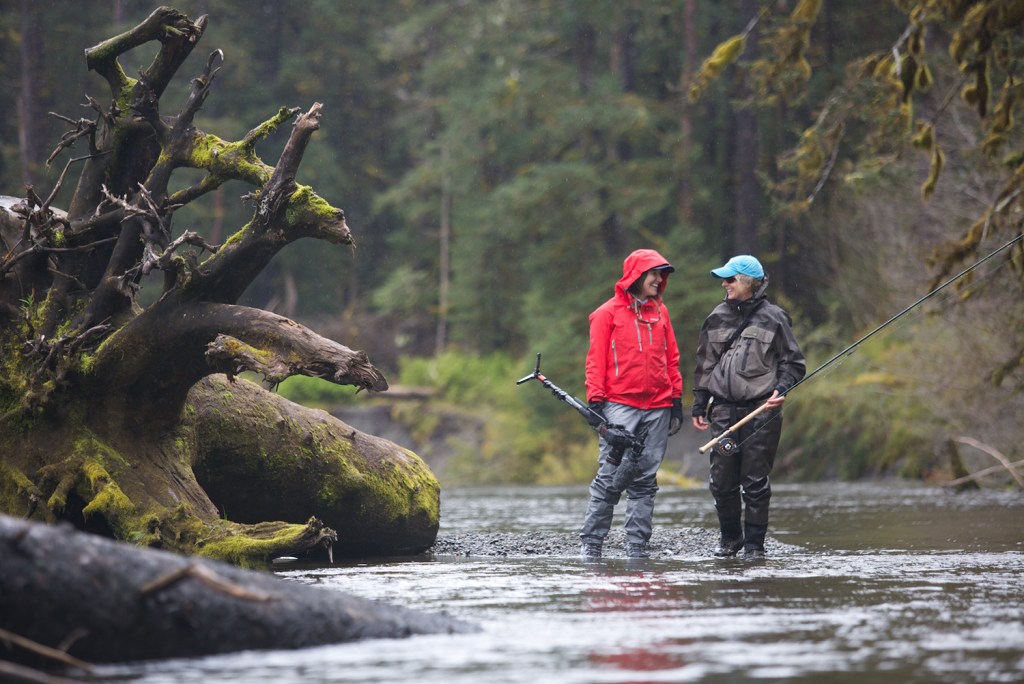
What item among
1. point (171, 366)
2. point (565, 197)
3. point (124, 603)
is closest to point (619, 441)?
point (171, 366)

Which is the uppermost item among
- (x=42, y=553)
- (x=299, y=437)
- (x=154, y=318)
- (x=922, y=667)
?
(x=154, y=318)

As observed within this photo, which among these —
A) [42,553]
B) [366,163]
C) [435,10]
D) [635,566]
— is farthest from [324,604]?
[366,163]

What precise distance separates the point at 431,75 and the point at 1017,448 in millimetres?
25359

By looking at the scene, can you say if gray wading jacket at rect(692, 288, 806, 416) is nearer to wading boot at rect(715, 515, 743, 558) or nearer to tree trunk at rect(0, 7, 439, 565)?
wading boot at rect(715, 515, 743, 558)

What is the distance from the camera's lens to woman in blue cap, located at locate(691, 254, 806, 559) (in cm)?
1016

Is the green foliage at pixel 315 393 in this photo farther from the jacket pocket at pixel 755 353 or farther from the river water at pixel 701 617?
the jacket pocket at pixel 755 353

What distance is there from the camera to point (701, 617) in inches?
266

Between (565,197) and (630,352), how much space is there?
23467 mm

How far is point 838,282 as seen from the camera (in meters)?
27.7

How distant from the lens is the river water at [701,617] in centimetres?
536

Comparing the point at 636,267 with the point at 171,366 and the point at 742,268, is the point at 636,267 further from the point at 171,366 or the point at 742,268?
the point at 171,366

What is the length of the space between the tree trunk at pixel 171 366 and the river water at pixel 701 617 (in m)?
0.78

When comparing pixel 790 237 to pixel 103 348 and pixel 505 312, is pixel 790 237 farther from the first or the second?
pixel 103 348

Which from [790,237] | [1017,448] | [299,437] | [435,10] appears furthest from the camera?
[435,10]
